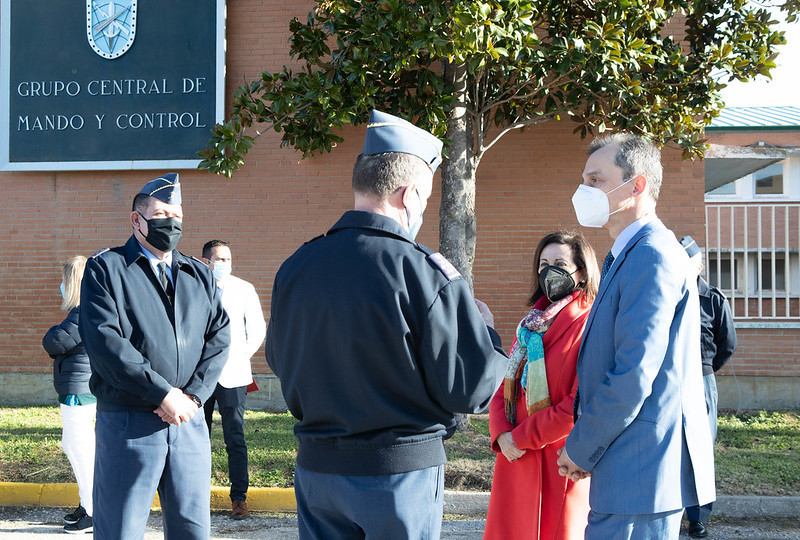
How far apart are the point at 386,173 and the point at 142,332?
184 cm

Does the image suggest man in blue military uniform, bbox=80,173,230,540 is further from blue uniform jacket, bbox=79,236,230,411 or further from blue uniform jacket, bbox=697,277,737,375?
blue uniform jacket, bbox=697,277,737,375

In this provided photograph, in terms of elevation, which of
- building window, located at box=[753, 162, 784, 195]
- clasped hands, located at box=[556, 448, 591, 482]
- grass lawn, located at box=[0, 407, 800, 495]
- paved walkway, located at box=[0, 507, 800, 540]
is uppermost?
building window, located at box=[753, 162, 784, 195]

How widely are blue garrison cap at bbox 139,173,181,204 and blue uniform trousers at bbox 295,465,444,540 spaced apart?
2129 mm

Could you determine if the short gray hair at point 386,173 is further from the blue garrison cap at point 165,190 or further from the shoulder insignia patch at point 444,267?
the blue garrison cap at point 165,190

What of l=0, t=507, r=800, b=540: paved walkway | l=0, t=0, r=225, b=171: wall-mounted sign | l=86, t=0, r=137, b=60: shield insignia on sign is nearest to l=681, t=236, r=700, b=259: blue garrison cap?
l=0, t=507, r=800, b=540: paved walkway

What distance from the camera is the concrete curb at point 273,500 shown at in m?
6.36

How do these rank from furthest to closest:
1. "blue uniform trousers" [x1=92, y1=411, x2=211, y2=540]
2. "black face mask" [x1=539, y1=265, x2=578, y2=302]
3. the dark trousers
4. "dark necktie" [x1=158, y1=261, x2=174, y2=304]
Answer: the dark trousers → "dark necktie" [x1=158, y1=261, x2=174, y2=304] → "black face mask" [x1=539, y1=265, x2=578, y2=302] → "blue uniform trousers" [x1=92, y1=411, x2=211, y2=540]

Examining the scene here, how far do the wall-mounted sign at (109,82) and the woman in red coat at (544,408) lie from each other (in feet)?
25.7

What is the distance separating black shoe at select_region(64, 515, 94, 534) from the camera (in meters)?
5.78

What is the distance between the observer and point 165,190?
4094 millimetres

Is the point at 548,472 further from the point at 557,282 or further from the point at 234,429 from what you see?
the point at 234,429

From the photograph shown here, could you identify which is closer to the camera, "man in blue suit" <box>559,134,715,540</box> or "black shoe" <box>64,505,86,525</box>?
"man in blue suit" <box>559,134,715,540</box>

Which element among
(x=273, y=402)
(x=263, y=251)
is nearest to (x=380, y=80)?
(x=263, y=251)

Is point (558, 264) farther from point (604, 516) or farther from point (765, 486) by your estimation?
point (765, 486)
